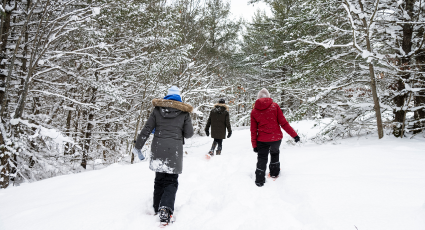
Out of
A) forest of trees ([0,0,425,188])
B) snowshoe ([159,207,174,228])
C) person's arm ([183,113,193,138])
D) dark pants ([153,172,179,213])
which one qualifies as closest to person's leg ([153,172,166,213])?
dark pants ([153,172,179,213])

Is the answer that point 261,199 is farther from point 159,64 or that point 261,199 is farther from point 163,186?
point 159,64

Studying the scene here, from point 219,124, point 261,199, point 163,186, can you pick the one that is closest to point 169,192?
point 163,186

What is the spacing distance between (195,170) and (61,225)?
285cm

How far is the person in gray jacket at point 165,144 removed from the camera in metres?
2.67

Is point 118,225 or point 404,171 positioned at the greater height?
point 404,171

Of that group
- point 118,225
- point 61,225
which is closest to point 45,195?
point 61,225

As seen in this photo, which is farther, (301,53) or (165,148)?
(301,53)

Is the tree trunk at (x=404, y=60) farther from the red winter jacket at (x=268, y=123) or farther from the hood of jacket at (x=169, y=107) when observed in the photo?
the hood of jacket at (x=169, y=107)

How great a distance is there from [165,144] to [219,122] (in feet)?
12.4

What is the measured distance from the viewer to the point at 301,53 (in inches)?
246

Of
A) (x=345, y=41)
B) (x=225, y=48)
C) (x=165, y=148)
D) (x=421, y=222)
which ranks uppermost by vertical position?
(x=225, y=48)

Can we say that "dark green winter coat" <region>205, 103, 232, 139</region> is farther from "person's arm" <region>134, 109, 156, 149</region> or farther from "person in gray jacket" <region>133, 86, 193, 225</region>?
"person's arm" <region>134, 109, 156, 149</region>

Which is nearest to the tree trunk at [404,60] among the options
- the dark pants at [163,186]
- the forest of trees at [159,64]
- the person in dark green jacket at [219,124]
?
the forest of trees at [159,64]

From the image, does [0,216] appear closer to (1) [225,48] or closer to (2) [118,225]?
(2) [118,225]
